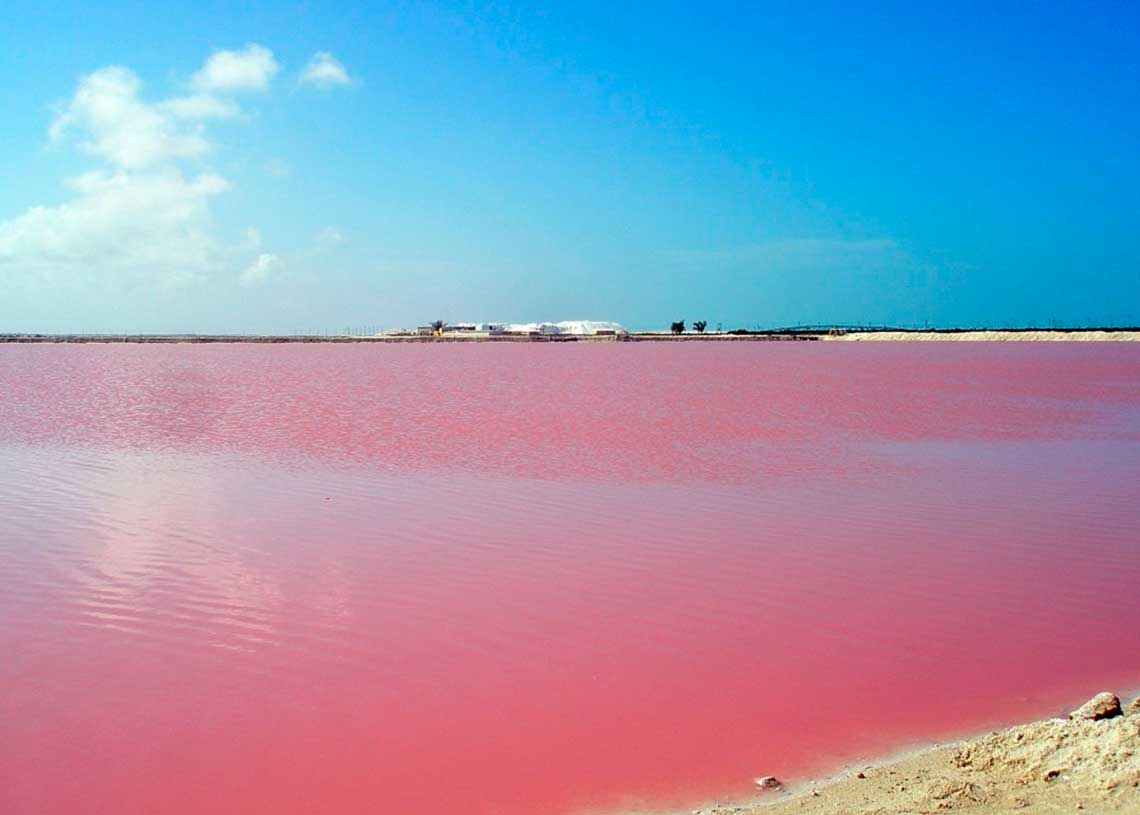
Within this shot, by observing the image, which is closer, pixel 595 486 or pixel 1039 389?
pixel 595 486

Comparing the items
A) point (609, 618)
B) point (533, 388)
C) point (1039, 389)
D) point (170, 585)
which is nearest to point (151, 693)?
point (170, 585)

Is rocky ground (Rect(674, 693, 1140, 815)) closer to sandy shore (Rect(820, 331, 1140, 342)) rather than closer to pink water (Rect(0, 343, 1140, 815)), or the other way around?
pink water (Rect(0, 343, 1140, 815))

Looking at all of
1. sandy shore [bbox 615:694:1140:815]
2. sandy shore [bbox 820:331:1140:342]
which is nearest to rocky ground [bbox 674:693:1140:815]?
sandy shore [bbox 615:694:1140:815]

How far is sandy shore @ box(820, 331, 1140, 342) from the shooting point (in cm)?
8938

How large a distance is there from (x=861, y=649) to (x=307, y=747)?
124 inches

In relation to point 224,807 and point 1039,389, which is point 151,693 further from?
point 1039,389

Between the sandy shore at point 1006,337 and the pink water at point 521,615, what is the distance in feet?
291

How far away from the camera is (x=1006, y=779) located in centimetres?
353

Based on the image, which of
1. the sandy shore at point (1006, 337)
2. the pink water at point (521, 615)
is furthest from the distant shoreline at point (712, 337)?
the pink water at point (521, 615)

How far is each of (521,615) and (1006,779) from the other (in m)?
3.05

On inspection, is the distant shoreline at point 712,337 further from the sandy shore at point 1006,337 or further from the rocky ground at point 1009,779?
the rocky ground at point 1009,779

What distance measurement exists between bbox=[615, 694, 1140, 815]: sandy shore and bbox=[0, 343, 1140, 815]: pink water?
0.24 meters

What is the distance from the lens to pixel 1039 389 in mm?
25922

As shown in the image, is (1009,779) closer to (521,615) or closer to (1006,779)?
(1006,779)
